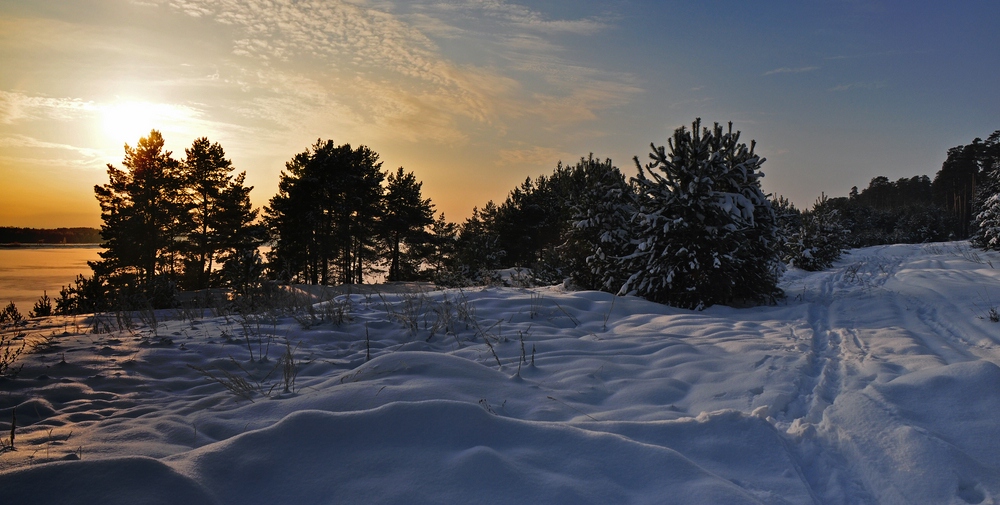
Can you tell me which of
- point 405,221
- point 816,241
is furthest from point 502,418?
point 405,221

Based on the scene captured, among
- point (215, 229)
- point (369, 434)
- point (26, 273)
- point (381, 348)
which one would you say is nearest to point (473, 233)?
point (215, 229)

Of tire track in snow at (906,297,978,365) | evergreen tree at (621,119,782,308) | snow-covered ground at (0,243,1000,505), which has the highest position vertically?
evergreen tree at (621,119,782,308)

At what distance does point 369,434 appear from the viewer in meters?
2.31

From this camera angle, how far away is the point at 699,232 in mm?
8484

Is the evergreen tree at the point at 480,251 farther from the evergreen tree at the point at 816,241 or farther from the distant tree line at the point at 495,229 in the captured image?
the evergreen tree at the point at 816,241

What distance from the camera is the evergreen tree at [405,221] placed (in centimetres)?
3591

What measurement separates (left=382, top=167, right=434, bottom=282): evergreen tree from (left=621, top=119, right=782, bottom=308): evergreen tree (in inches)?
1115

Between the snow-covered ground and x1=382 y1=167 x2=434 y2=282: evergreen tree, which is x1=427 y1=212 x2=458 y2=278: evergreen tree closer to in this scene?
x1=382 y1=167 x2=434 y2=282: evergreen tree

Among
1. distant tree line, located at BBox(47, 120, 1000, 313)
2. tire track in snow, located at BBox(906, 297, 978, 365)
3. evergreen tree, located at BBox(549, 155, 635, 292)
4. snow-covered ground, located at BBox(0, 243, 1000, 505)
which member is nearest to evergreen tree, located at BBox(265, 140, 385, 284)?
distant tree line, located at BBox(47, 120, 1000, 313)

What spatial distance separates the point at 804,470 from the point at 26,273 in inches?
1499

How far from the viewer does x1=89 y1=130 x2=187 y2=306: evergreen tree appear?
2916cm

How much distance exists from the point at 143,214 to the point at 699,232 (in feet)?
108

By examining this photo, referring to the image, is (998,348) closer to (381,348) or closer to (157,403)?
(381,348)

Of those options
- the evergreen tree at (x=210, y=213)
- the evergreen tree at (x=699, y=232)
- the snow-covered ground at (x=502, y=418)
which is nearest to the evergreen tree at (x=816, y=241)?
the evergreen tree at (x=699, y=232)
